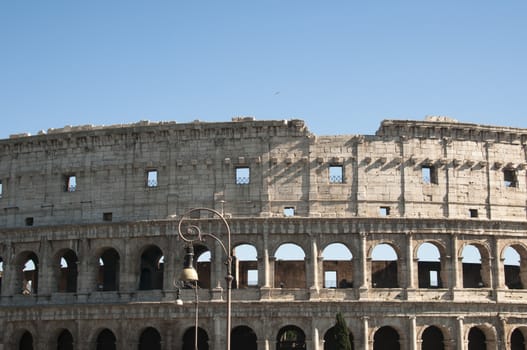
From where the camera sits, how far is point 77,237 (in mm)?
45438

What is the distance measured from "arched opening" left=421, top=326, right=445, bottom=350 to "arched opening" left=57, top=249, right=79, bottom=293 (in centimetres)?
2050

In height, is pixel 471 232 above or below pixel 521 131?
below

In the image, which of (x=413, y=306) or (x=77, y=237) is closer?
(x=413, y=306)

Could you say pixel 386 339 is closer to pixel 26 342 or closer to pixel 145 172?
pixel 145 172

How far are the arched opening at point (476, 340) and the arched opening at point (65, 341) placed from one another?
22505mm

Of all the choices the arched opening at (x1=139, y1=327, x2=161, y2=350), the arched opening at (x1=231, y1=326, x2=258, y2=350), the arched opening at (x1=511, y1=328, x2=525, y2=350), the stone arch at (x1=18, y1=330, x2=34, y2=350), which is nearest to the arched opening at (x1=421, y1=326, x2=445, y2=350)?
the arched opening at (x1=511, y1=328, x2=525, y2=350)

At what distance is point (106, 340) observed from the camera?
46281 millimetres

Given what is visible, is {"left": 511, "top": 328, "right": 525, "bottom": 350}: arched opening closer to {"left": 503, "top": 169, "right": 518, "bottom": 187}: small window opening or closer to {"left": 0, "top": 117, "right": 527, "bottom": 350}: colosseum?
{"left": 0, "top": 117, "right": 527, "bottom": 350}: colosseum

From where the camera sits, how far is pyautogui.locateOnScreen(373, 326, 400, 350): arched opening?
4422 cm

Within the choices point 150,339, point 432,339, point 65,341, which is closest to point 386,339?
point 432,339

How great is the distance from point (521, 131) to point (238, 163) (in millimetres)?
16222

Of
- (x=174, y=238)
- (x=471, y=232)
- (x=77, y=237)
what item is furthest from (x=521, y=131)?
(x=77, y=237)

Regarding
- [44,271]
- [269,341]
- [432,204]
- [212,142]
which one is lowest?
[269,341]

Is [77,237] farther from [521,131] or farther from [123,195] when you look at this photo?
[521,131]
